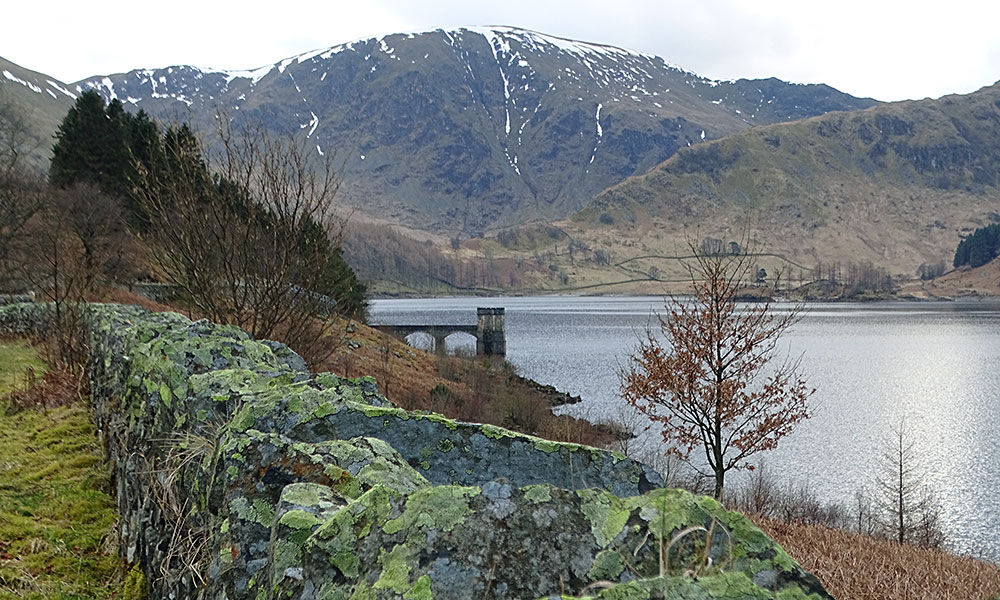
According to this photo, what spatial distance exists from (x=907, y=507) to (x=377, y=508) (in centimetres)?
2473

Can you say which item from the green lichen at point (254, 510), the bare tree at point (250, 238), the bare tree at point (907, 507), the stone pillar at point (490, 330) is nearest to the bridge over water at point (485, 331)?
the stone pillar at point (490, 330)

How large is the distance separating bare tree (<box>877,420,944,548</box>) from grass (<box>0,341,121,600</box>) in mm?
16786

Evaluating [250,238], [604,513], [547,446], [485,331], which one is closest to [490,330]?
[485,331]

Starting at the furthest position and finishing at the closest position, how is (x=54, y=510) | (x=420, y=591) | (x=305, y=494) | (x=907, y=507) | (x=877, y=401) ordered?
1. (x=877, y=401)
2. (x=907, y=507)
3. (x=54, y=510)
4. (x=305, y=494)
5. (x=420, y=591)

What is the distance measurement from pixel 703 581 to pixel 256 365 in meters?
4.30

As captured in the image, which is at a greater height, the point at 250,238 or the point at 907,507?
the point at 250,238

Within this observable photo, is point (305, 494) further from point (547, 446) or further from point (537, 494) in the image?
point (547, 446)

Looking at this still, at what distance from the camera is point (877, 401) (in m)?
44.5

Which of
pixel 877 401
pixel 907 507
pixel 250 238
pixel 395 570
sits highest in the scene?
pixel 250 238

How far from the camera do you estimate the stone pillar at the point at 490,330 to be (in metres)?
71.3

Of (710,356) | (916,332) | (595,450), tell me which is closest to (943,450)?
(710,356)

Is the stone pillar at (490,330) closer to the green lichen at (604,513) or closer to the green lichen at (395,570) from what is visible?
the green lichen at (604,513)

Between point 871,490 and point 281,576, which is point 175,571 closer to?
point 281,576

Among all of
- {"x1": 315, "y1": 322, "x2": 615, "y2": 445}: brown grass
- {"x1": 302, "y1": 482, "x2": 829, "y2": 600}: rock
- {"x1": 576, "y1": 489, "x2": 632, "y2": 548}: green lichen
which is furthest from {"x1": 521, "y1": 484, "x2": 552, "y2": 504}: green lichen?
{"x1": 315, "y1": 322, "x2": 615, "y2": 445}: brown grass
